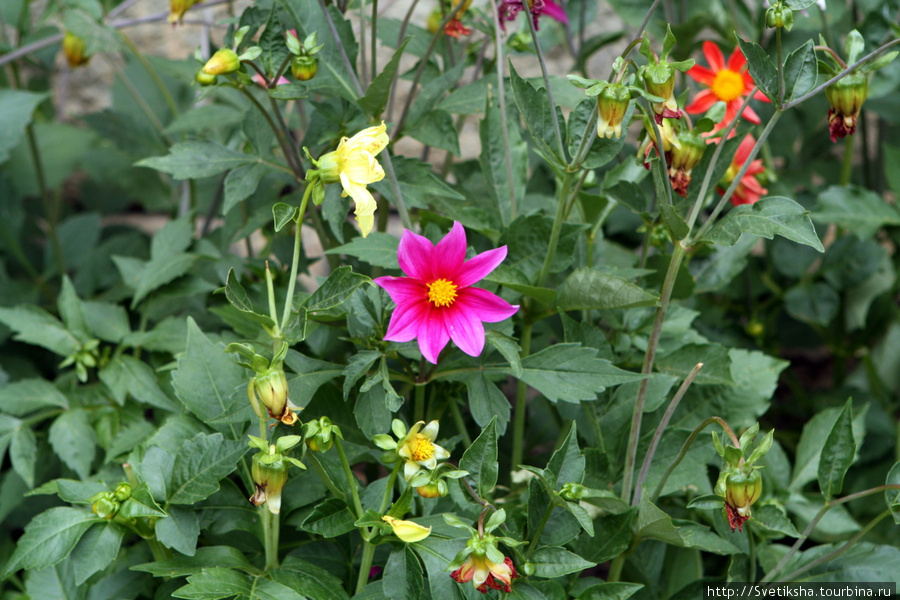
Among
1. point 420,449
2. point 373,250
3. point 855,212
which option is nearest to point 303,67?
point 373,250

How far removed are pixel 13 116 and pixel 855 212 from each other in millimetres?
1455

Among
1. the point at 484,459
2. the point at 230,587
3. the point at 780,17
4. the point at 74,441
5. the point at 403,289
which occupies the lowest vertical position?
the point at 74,441

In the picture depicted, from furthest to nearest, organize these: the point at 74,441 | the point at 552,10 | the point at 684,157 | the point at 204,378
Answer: the point at 552,10
the point at 74,441
the point at 204,378
the point at 684,157

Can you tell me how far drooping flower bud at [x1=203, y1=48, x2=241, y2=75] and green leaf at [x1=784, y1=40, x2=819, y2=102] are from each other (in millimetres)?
534

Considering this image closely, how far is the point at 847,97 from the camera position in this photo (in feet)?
2.41

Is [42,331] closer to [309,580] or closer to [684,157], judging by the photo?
[309,580]

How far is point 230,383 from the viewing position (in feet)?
2.86

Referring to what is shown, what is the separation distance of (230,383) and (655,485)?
1.63ft

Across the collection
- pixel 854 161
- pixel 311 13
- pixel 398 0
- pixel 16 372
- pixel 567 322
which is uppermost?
pixel 311 13

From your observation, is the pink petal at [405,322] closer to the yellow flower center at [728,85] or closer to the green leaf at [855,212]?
the yellow flower center at [728,85]

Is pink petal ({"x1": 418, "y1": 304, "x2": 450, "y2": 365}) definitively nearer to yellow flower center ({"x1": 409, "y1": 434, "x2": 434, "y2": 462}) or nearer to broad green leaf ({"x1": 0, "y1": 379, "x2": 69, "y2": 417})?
yellow flower center ({"x1": 409, "y1": 434, "x2": 434, "y2": 462})

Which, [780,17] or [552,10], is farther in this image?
[552,10]

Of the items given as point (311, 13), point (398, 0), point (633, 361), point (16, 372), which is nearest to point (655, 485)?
point (633, 361)

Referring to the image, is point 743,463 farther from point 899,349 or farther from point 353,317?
point 899,349
